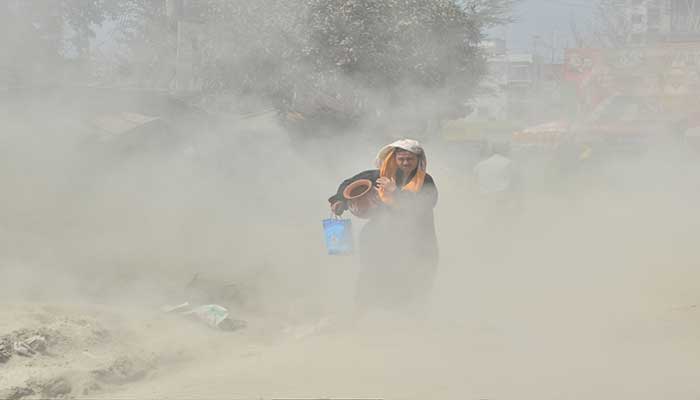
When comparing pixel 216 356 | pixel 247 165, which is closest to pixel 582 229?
pixel 247 165

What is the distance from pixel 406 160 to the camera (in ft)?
16.3

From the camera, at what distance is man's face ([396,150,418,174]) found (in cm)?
497

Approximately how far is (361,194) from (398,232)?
0.97ft

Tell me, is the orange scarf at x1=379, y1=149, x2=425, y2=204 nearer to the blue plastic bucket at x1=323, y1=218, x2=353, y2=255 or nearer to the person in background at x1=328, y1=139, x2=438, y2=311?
the person in background at x1=328, y1=139, x2=438, y2=311

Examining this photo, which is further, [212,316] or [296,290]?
[296,290]

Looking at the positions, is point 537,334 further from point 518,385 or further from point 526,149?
point 526,149

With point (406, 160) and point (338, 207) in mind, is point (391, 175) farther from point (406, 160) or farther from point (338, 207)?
point (338, 207)

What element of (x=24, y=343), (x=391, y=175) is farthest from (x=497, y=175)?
(x=24, y=343)

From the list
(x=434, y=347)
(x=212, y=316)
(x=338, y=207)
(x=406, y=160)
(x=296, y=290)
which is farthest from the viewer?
(x=296, y=290)

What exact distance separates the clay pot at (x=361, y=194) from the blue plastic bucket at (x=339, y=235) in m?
0.12

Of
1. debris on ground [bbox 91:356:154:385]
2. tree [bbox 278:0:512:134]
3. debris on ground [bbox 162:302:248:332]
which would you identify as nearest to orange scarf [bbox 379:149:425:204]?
debris on ground [bbox 162:302:248:332]

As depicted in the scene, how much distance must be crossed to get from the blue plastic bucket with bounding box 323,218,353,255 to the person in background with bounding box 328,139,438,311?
0.08 meters

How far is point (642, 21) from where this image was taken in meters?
43.8

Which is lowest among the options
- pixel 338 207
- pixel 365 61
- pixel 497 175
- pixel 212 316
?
pixel 212 316
